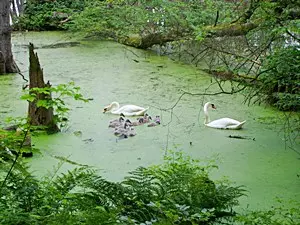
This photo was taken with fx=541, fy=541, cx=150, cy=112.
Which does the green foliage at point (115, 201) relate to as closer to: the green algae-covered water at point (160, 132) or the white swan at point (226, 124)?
the green algae-covered water at point (160, 132)

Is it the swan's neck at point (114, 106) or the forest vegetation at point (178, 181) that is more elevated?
the forest vegetation at point (178, 181)

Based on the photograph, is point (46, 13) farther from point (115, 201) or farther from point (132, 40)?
point (115, 201)

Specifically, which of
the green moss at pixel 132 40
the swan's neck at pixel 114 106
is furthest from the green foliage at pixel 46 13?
the swan's neck at pixel 114 106

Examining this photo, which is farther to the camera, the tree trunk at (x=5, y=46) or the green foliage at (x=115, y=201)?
the tree trunk at (x=5, y=46)

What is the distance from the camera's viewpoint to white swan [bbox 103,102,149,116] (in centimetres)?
521

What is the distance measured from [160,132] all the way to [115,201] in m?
2.37

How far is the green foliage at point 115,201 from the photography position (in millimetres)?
1976

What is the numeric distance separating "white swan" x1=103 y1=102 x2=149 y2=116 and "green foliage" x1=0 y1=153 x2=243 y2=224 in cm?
244

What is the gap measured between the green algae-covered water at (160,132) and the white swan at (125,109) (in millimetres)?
89

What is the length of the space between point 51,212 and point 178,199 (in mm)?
582

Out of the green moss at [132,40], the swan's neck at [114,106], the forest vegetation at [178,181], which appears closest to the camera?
the forest vegetation at [178,181]

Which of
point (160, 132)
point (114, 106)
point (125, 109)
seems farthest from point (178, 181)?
point (114, 106)

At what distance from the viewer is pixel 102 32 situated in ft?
31.1

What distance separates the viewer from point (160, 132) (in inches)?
187
